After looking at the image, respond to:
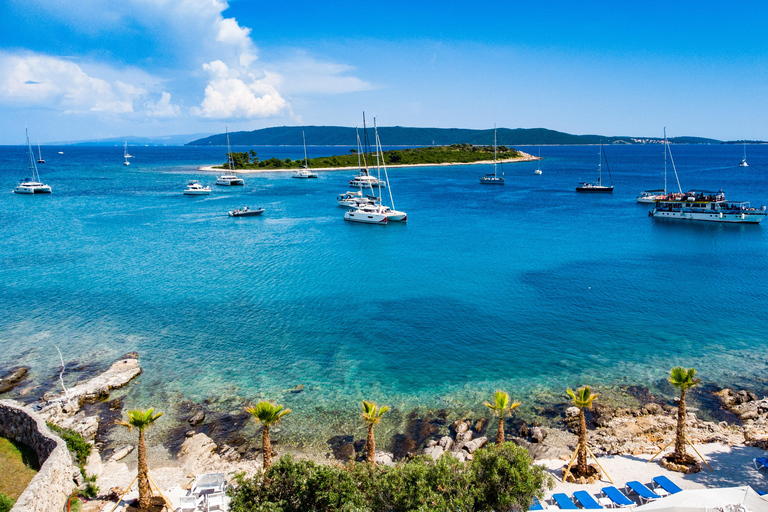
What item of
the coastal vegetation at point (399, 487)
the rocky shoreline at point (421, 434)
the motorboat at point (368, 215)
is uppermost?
the motorboat at point (368, 215)

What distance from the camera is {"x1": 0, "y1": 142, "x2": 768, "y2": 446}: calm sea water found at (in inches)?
1251

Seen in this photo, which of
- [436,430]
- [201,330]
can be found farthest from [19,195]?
[436,430]

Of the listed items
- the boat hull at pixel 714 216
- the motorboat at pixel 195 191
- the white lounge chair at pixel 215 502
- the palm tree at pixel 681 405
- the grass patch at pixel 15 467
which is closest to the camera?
the grass patch at pixel 15 467

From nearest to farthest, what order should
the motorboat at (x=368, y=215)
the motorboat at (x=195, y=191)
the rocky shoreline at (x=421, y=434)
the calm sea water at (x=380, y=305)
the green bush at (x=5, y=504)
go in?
1. the green bush at (x=5, y=504)
2. the rocky shoreline at (x=421, y=434)
3. the calm sea water at (x=380, y=305)
4. the motorboat at (x=368, y=215)
5. the motorboat at (x=195, y=191)

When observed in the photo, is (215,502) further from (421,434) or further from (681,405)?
(681,405)

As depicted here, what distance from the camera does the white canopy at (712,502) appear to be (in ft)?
56.3

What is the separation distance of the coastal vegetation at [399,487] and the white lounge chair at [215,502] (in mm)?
2686

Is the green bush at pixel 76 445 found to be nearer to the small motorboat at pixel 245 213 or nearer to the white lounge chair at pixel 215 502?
the white lounge chair at pixel 215 502

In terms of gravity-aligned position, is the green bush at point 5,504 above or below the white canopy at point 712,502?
above

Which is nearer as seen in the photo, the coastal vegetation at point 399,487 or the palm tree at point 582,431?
the coastal vegetation at point 399,487

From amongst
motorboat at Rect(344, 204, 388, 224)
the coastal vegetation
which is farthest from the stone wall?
motorboat at Rect(344, 204, 388, 224)

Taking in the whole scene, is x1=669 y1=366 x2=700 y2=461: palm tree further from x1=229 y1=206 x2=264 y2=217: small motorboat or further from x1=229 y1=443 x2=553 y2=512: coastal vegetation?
x1=229 y1=206 x2=264 y2=217: small motorboat

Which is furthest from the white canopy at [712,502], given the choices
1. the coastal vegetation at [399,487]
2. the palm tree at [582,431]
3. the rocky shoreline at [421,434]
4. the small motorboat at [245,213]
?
the small motorboat at [245,213]

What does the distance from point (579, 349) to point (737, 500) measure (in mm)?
18003
